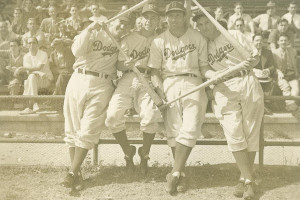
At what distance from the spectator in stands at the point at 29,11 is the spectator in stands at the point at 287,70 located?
469 centimetres

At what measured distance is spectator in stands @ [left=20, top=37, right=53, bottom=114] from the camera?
752 cm

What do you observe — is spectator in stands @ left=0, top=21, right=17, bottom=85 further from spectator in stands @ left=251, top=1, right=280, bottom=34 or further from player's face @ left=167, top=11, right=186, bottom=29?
spectator in stands @ left=251, top=1, right=280, bottom=34

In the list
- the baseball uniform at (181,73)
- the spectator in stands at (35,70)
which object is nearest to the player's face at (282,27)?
the spectator in stands at (35,70)

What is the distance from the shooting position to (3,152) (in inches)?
262

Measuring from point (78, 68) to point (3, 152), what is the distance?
95.6 inches

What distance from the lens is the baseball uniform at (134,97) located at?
189 inches

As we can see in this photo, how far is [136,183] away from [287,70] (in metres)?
4.25

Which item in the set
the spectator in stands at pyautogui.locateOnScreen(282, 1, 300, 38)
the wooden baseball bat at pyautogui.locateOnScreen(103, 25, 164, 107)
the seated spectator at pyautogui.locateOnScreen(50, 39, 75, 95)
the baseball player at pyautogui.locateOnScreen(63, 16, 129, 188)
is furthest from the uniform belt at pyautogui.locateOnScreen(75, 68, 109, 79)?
the spectator in stands at pyautogui.locateOnScreen(282, 1, 300, 38)

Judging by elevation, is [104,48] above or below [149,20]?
below

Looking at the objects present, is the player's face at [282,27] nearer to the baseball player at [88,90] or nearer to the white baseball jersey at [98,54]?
the baseball player at [88,90]

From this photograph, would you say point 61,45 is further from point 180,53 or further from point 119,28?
point 180,53

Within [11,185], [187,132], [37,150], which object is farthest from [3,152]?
[187,132]

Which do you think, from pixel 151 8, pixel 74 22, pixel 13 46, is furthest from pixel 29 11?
pixel 151 8

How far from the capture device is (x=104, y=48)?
4.92 meters
